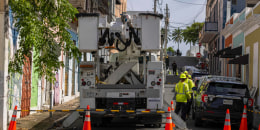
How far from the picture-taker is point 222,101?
41.8 feet

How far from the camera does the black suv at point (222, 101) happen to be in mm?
12711

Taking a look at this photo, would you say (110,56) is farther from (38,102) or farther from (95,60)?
(38,102)

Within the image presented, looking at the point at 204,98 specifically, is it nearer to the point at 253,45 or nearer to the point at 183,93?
the point at 183,93

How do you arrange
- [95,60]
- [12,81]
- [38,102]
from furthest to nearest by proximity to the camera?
[38,102] → [12,81] → [95,60]

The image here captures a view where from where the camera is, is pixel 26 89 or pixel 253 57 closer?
pixel 26 89

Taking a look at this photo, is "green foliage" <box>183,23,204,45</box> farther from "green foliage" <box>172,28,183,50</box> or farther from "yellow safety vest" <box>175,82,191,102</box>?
"yellow safety vest" <box>175,82,191,102</box>

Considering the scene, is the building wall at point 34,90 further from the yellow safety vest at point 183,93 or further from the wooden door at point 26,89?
the yellow safety vest at point 183,93

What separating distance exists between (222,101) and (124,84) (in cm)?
295

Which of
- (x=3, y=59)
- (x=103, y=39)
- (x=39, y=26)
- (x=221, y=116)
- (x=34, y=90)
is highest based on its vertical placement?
(x=39, y=26)

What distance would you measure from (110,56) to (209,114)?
382 centimetres

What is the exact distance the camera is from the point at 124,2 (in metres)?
52.0

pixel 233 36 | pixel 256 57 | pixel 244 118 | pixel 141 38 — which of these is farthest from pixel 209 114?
pixel 233 36

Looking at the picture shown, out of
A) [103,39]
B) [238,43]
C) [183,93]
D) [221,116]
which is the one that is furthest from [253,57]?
[103,39]


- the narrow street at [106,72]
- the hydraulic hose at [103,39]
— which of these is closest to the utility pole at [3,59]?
the narrow street at [106,72]
